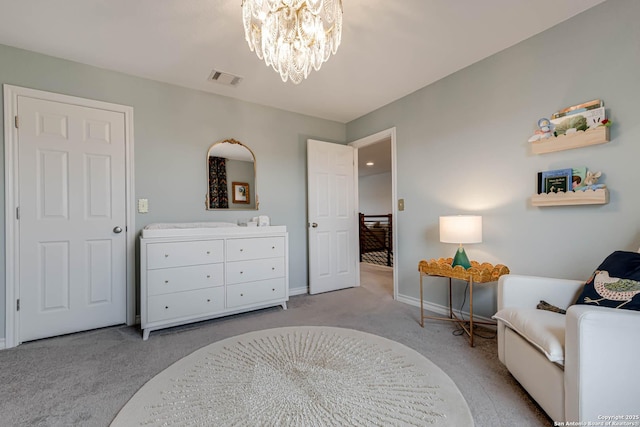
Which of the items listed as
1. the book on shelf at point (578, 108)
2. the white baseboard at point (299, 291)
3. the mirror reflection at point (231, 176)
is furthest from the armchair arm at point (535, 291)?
the mirror reflection at point (231, 176)

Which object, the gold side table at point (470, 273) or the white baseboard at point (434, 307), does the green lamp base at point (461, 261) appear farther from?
the white baseboard at point (434, 307)

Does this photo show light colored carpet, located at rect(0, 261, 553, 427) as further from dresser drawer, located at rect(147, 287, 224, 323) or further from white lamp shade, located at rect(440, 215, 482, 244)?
white lamp shade, located at rect(440, 215, 482, 244)

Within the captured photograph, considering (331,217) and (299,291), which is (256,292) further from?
(331,217)

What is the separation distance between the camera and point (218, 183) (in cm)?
317

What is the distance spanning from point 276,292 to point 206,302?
71 cm

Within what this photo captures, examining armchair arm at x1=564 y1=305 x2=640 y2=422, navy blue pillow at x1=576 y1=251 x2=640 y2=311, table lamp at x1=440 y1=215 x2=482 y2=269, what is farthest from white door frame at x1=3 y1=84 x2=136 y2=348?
navy blue pillow at x1=576 y1=251 x2=640 y2=311

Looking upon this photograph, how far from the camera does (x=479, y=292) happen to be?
8.50 feet

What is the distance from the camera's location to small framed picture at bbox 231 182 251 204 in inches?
129

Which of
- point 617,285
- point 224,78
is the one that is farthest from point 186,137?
point 617,285

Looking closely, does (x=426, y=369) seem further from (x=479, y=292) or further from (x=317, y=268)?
(x=317, y=268)

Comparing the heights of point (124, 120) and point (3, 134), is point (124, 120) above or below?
above

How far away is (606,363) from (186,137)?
11.3 feet

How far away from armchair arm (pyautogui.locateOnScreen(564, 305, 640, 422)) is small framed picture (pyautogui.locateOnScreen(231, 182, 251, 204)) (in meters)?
2.98

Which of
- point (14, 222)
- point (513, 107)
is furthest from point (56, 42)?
point (513, 107)
